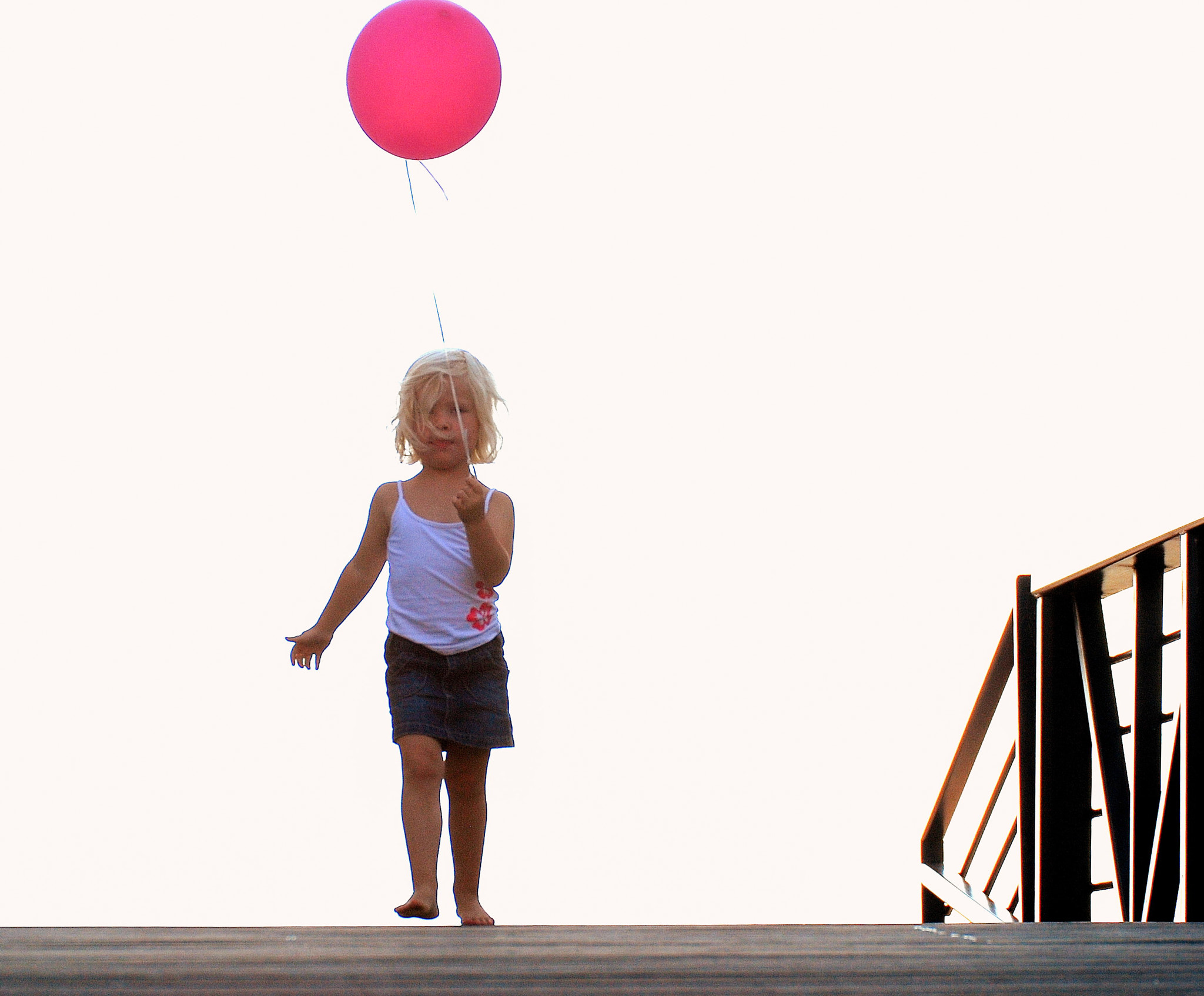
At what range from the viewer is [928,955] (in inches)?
62.1

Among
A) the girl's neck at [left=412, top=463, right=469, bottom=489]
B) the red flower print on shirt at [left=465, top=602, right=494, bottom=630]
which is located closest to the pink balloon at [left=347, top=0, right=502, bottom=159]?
the girl's neck at [left=412, top=463, right=469, bottom=489]

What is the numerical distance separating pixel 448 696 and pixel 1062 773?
1523 mm

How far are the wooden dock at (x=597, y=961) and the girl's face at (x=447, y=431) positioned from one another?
1.36 m

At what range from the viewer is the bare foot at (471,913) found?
9.22 ft

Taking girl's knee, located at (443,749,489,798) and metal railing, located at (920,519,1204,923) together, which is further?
girl's knee, located at (443,749,489,798)

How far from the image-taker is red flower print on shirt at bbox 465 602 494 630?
2.99 meters

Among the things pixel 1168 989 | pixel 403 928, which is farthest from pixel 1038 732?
pixel 1168 989

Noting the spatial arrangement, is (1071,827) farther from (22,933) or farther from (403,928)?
(22,933)

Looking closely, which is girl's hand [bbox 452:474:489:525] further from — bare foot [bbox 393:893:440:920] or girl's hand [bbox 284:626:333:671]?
bare foot [bbox 393:893:440:920]

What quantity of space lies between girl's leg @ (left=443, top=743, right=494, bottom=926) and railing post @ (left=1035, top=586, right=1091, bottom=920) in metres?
1.37

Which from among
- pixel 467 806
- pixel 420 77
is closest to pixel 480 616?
pixel 467 806

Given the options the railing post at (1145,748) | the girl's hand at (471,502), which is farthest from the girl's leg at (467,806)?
the railing post at (1145,748)

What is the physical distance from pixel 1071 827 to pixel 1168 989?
6.94ft

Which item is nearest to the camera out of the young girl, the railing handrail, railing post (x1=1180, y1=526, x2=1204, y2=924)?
railing post (x1=1180, y1=526, x2=1204, y2=924)
